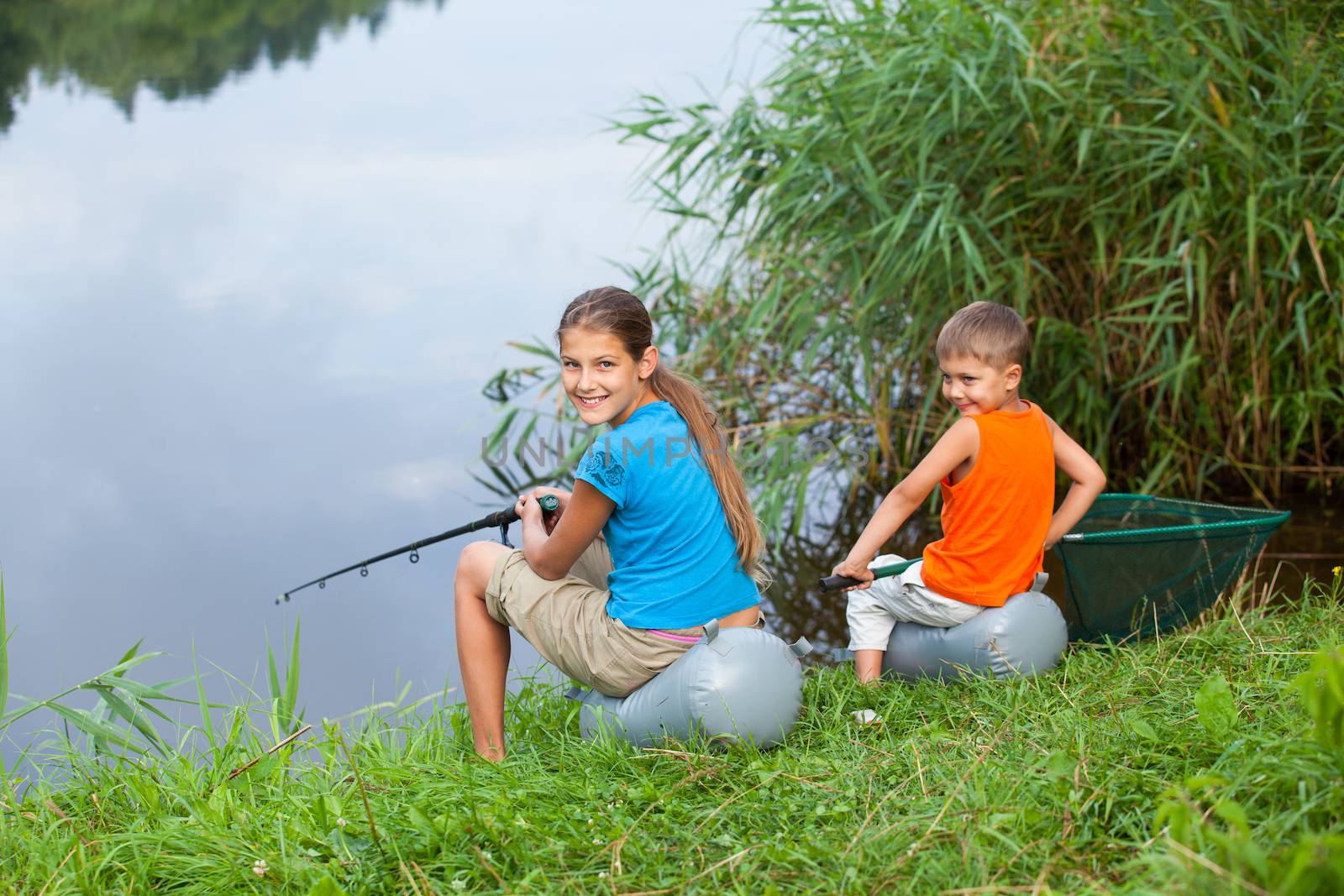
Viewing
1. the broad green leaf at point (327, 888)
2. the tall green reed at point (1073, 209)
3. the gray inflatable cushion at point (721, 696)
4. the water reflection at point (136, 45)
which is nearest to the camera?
the broad green leaf at point (327, 888)

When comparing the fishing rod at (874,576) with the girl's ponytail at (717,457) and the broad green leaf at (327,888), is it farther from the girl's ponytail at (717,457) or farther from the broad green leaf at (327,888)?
the broad green leaf at (327,888)

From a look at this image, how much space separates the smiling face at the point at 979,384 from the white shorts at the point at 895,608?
38 centimetres

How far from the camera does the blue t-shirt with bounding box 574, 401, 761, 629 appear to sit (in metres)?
2.49

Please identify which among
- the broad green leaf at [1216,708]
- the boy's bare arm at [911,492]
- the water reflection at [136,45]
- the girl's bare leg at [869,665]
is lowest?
the girl's bare leg at [869,665]

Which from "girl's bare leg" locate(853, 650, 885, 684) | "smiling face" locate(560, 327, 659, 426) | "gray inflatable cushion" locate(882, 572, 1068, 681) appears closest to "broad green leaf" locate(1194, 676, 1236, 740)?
"gray inflatable cushion" locate(882, 572, 1068, 681)

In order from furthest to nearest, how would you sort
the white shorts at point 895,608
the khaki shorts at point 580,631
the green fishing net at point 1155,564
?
the green fishing net at point 1155,564 → the white shorts at point 895,608 → the khaki shorts at point 580,631

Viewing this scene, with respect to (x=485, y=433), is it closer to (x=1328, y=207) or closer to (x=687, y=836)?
(x=1328, y=207)

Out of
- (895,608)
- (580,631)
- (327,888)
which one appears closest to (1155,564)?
(895,608)

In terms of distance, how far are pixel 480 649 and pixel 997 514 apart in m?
1.14

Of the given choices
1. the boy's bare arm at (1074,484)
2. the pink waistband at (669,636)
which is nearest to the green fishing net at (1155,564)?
the boy's bare arm at (1074,484)

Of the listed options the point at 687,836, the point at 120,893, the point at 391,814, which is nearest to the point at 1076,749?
the point at 687,836

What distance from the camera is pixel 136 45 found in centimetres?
1255

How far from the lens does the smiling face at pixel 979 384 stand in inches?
109

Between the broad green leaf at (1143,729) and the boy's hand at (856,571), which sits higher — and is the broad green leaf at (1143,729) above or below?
below
